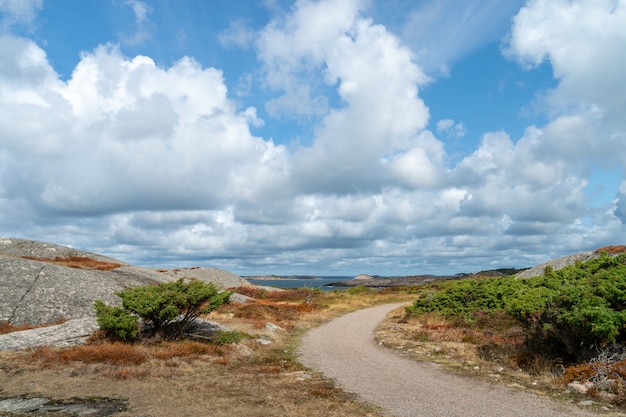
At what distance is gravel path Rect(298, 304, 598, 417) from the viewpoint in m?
9.12

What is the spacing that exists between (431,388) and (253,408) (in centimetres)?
481

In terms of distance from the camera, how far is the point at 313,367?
46.5 ft

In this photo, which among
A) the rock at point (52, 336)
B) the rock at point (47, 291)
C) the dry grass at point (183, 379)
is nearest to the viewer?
the dry grass at point (183, 379)

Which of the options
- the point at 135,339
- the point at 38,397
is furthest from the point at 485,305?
the point at 38,397

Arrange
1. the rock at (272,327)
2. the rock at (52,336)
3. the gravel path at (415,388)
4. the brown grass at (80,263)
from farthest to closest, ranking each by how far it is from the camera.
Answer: the brown grass at (80,263) → the rock at (272,327) → the rock at (52,336) → the gravel path at (415,388)

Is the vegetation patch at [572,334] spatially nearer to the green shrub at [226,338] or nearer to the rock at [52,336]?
the green shrub at [226,338]

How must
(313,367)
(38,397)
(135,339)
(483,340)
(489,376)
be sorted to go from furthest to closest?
(483,340) → (135,339) → (313,367) → (489,376) → (38,397)

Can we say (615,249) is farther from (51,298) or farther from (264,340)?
(51,298)

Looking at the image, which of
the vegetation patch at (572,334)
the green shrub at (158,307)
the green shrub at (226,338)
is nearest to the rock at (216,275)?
the green shrub at (158,307)

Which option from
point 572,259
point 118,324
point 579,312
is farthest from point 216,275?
point 579,312

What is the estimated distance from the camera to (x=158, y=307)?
53.5ft

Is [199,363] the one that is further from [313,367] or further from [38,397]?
[38,397]

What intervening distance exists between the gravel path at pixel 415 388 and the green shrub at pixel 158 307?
4.73 metres

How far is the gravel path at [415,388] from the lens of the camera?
9.12m
